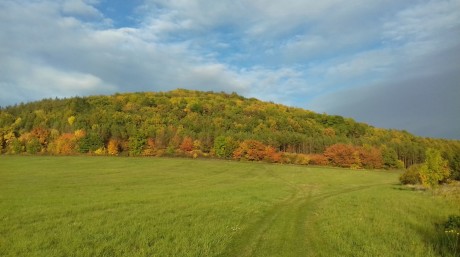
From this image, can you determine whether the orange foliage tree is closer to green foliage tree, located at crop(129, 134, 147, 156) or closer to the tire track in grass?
green foliage tree, located at crop(129, 134, 147, 156)

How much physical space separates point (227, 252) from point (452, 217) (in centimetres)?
1161

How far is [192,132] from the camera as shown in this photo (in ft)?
396

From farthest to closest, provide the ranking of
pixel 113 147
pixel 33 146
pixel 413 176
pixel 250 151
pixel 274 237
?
pixel 250 151 < pixel 113 147 < pixel 33 146 < pixel 413 176 < pixel 274 237

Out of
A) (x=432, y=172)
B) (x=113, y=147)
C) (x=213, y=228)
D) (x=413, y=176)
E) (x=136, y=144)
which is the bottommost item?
(x=213, y=228)

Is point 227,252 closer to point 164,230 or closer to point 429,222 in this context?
point 164,230

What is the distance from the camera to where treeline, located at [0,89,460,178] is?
362 ft

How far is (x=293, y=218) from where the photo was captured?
23.0 meters

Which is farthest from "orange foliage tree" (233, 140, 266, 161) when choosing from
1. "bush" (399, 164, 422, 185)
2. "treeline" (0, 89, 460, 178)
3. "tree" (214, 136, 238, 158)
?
"bush" (399, 164, 422, 185)

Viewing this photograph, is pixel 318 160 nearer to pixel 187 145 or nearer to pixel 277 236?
pixel 187 145

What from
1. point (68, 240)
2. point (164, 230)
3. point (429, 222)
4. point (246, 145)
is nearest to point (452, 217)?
point (429, 222)

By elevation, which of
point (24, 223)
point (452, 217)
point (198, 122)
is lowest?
point (24, 223)

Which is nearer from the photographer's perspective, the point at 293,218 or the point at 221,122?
the point at 293,218

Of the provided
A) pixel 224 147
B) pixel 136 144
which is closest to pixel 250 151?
pixel 224 147

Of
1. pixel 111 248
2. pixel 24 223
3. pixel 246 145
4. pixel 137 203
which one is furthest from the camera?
pixel 246 145
